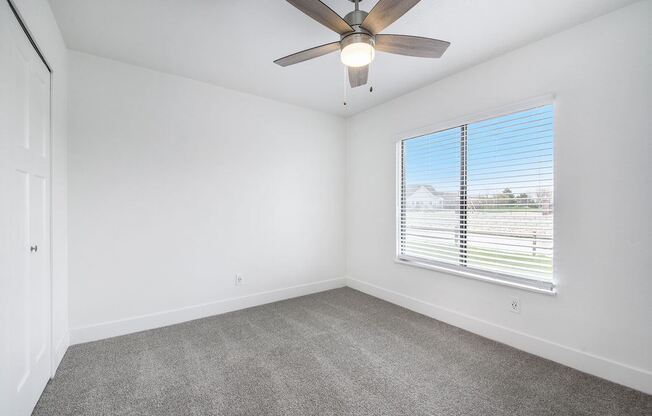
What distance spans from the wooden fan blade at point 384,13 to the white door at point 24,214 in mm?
1804

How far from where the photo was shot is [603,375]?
6.59 feet

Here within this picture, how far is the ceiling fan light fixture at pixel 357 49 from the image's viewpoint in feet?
5.76

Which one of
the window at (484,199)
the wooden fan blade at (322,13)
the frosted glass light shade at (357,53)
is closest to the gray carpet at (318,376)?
the window at (484,199)

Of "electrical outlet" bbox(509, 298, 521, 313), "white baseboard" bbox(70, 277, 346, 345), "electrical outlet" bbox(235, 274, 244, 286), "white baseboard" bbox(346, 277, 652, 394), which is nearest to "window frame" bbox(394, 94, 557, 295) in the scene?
"electrical outlet" bbox(509, 298, 521, 313)

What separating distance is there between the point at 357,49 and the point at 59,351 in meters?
3.10

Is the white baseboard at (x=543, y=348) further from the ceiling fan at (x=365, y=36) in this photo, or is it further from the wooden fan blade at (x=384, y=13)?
the wooden fan blade at (x=384, y=13)

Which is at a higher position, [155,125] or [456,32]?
[456,32]

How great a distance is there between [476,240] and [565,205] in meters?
0.79

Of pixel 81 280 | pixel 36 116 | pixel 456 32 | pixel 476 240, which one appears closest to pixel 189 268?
pixel 81 280

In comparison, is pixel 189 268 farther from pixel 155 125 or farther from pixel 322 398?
pixel 322 398

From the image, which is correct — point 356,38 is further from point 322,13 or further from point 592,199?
point 592,199

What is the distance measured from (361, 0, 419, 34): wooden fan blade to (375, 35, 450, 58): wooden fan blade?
115 millimetres

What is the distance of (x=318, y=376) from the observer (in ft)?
6.75

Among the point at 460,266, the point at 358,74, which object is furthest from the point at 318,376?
the point at 358,74
